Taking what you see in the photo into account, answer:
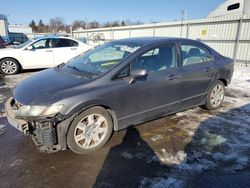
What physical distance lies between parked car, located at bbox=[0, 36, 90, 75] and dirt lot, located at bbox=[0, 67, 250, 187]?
17.1 ft

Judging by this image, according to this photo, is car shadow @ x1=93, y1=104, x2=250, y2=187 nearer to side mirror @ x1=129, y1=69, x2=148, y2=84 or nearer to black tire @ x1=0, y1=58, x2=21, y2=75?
side mirror @ x1=129, y1=69, x2=148, y2=84

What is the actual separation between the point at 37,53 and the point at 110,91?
677 centimetres

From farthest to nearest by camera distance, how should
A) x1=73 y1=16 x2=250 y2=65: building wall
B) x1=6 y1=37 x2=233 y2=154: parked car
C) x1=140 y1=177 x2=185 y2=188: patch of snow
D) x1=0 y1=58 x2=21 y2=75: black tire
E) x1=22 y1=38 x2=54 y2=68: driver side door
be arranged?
x1=73 y1=16 x2=250 y2=65: building wall, x1=22 y1=38 x2=54 y2=68: driver side door, x1=0 y1=58 x2=21 y2=75: black tire, x1=6 y1=37 x2=233 y2=154: parked car, x1=140 y1=177 x2=185 y2=188: patch of snow

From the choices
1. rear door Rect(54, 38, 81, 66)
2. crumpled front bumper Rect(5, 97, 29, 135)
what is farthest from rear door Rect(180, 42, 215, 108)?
rear door Rect(54, 38, 81, 66)

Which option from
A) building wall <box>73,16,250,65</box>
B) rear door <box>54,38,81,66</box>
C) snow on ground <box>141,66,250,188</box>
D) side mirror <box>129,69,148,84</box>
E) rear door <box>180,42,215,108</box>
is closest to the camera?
snow on ground <box>141,66,250,188</box>

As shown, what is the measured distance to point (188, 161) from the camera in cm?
291

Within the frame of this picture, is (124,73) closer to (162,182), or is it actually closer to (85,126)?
(85,126)

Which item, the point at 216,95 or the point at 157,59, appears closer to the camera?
the point at 157,59

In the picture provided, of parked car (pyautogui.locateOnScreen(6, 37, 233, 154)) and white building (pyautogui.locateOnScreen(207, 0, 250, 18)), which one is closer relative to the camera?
parked car (pyautogui.locateOnScreen(6, 37, 233, 154))

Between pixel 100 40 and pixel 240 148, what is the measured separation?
67.6 feet

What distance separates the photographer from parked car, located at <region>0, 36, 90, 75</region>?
846cm

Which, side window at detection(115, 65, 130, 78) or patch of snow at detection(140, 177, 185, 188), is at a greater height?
side window at detection(115, 65, 130, 78)

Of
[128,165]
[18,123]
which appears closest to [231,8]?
[128,165]

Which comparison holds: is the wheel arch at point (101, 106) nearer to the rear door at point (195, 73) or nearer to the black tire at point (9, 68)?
the rear door at point (195, 73)
